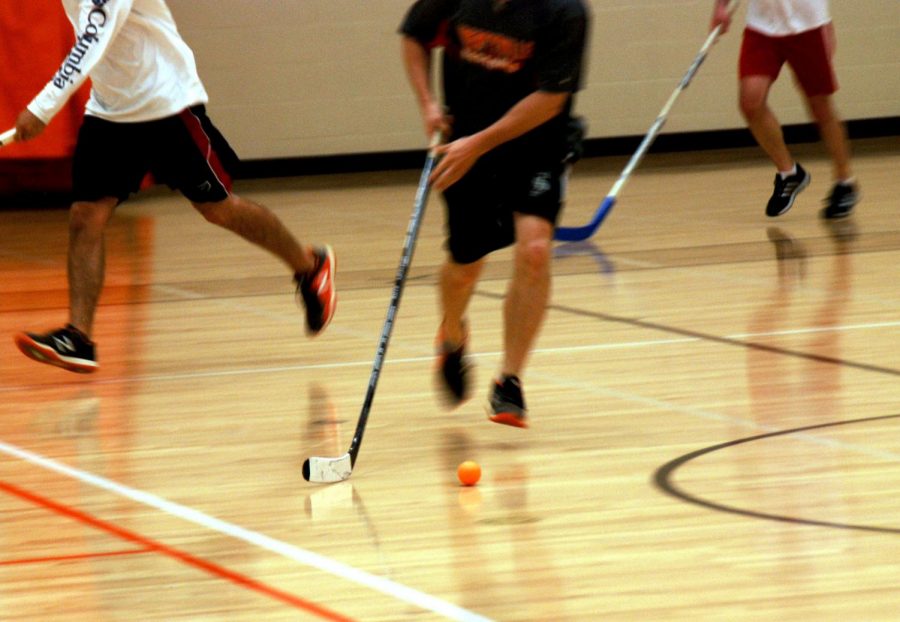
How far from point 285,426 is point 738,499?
52.5 inches

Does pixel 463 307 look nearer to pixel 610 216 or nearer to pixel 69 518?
pixel 69 518

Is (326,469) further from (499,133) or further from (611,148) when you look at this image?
(611,148)

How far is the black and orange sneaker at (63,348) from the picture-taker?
446 centimetres

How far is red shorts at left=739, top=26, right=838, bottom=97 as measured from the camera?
7.03 meters

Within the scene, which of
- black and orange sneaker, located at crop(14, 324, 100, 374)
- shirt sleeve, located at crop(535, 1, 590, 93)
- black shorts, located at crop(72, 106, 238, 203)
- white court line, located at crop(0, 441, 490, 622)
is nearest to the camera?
white court line, located at crop(0, 441, 490, 622)

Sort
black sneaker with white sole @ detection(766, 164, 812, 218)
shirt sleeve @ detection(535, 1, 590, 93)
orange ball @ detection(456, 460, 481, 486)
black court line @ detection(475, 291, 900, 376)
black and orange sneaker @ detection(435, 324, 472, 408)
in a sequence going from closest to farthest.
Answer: orange ball @ detection(456, 460, 481, 486) → shirt sleeve @ detection(535, 1, 590, 93) → black and orange sneaker @ detection(435, 324, 472, 408) → black court line @ detection(475, 291, 900, 376) → black sneaker with white sole @ detection(766, 164, 812, 218)

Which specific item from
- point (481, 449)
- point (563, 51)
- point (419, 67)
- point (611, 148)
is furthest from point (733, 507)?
point (611, 148)

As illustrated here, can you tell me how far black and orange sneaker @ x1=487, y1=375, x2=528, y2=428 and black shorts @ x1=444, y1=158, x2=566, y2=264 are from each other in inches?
13.4

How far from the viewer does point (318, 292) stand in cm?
490

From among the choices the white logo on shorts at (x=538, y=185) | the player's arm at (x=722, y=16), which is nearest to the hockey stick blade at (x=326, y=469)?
the white logo on shorts at (x=538, y=185)

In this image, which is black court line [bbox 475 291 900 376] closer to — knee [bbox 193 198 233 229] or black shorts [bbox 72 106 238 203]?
knee [bbox 193 198 233 229]

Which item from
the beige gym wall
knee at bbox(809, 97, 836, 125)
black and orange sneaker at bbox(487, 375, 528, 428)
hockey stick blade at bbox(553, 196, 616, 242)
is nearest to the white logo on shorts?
black and orange sneaker at bbox(487, 375, 528, 428)

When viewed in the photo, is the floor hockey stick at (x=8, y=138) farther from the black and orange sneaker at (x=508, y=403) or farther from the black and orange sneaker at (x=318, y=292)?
the black and orange sneaker at (x=508, y=403)

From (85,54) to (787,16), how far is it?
3.66 meters
